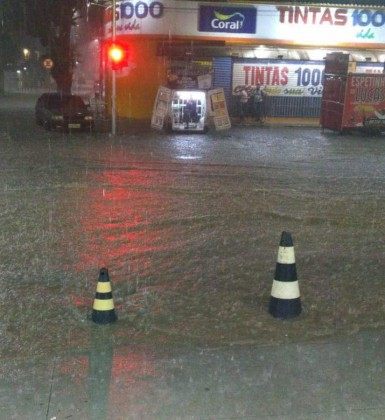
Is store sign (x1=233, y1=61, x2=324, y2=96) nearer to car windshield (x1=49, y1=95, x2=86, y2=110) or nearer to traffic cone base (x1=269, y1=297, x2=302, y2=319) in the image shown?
car windshield (x1=49, y1=95, x2=86, y2=110)

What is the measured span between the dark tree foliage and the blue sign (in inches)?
566

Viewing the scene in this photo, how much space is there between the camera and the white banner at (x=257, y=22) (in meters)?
29.1

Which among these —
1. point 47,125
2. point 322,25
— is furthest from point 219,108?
point 322,25

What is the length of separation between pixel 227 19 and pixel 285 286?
2526cm

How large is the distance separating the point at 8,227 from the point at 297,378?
5.75 metres

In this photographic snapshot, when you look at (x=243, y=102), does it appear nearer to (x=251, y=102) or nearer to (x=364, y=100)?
(x=251, y=102)

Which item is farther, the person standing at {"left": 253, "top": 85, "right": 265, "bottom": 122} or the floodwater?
the person standing at {"left": 253, "top": 85, "right": 265, "bottom": 122}

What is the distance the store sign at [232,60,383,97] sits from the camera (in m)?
29.6

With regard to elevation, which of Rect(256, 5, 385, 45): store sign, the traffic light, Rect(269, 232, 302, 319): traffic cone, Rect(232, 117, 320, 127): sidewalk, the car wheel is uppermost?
Rect(256, 5, 385, 45): store sign

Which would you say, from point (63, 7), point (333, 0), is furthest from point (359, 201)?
point (63, 7)

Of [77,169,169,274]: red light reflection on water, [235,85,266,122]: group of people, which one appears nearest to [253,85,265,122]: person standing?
[235,85,266,122]: group of people

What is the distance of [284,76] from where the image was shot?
29.9 m

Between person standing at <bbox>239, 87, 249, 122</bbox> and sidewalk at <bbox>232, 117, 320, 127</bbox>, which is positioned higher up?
person standing at <bbox>239, 87, 249, 122</bbox>

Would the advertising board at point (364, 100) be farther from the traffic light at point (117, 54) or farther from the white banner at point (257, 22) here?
the traffic light at point (117, 54)
